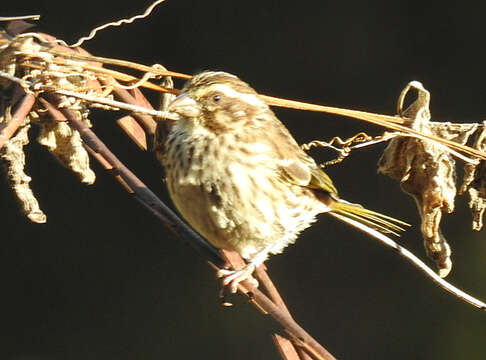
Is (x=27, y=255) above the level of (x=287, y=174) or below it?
below

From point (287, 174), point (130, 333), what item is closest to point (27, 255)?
point (130, 333)

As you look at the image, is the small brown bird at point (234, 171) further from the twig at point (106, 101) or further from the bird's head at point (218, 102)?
the twig at point (106, 101)

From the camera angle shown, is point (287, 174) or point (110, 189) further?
point (110, 189)

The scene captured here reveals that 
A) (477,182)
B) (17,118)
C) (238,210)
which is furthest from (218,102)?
(17,118)

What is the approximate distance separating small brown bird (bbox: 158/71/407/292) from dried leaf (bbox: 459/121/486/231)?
0.49ft

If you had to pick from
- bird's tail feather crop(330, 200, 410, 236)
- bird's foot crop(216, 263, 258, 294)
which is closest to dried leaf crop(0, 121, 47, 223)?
bird's foot crop(216, 263, 258, 294)

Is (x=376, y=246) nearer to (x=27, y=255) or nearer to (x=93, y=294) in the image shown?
(x=93, y=294)

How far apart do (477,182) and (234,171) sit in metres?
0.45

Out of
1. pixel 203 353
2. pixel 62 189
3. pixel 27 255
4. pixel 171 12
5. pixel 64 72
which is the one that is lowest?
pixel 203 353

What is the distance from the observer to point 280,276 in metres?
4.14

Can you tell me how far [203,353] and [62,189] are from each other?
3.06 ft

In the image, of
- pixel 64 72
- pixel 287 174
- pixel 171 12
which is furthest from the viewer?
pixel 171 12

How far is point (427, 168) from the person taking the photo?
175 cm

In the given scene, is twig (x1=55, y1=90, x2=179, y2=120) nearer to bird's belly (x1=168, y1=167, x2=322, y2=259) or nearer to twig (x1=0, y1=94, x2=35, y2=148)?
twig (x1=0, y1=94, x2=35, y2=148)
